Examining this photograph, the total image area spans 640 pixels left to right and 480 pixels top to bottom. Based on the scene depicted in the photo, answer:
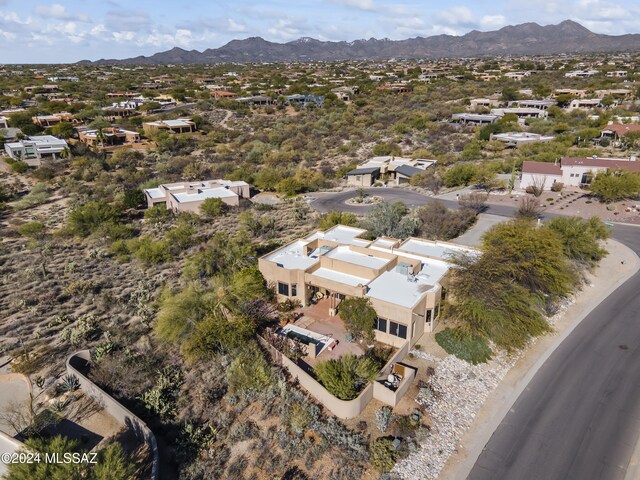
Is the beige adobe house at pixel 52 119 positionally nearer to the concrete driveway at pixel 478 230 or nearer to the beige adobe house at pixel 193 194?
the beige adobe house at pixel 193 194

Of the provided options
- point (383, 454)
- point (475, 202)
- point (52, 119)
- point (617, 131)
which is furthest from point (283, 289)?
point (52, 119)

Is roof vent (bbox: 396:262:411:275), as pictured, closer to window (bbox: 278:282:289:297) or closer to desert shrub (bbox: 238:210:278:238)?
window (bbox: 278:282:289:297)

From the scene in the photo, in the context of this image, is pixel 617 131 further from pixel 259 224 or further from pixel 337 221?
pixel 259 224

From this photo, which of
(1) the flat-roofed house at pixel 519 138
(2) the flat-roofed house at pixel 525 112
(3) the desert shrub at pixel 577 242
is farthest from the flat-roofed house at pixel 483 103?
(3) the desert shrub at pixel 577 242

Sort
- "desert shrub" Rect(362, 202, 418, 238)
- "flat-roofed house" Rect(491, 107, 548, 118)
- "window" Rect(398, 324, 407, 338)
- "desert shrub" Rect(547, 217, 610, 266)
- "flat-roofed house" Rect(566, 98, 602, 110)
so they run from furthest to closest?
"flat-roofed house" Rect(566, 98, 602, 110) < "flat-roofed house" Rect(491, 107, 548, 118) < "desert shrub" Rect(362, 202, 418, 238) < "desert shrub" Rect(547, 217, 610, 266) < "window" Rect(398, 324, 407, 338)

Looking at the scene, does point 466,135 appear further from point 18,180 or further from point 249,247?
point 18,180

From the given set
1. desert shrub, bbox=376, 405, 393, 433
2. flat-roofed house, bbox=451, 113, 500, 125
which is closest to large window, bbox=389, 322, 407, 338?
desert shrub, bbox=376, 405, 393, 433
